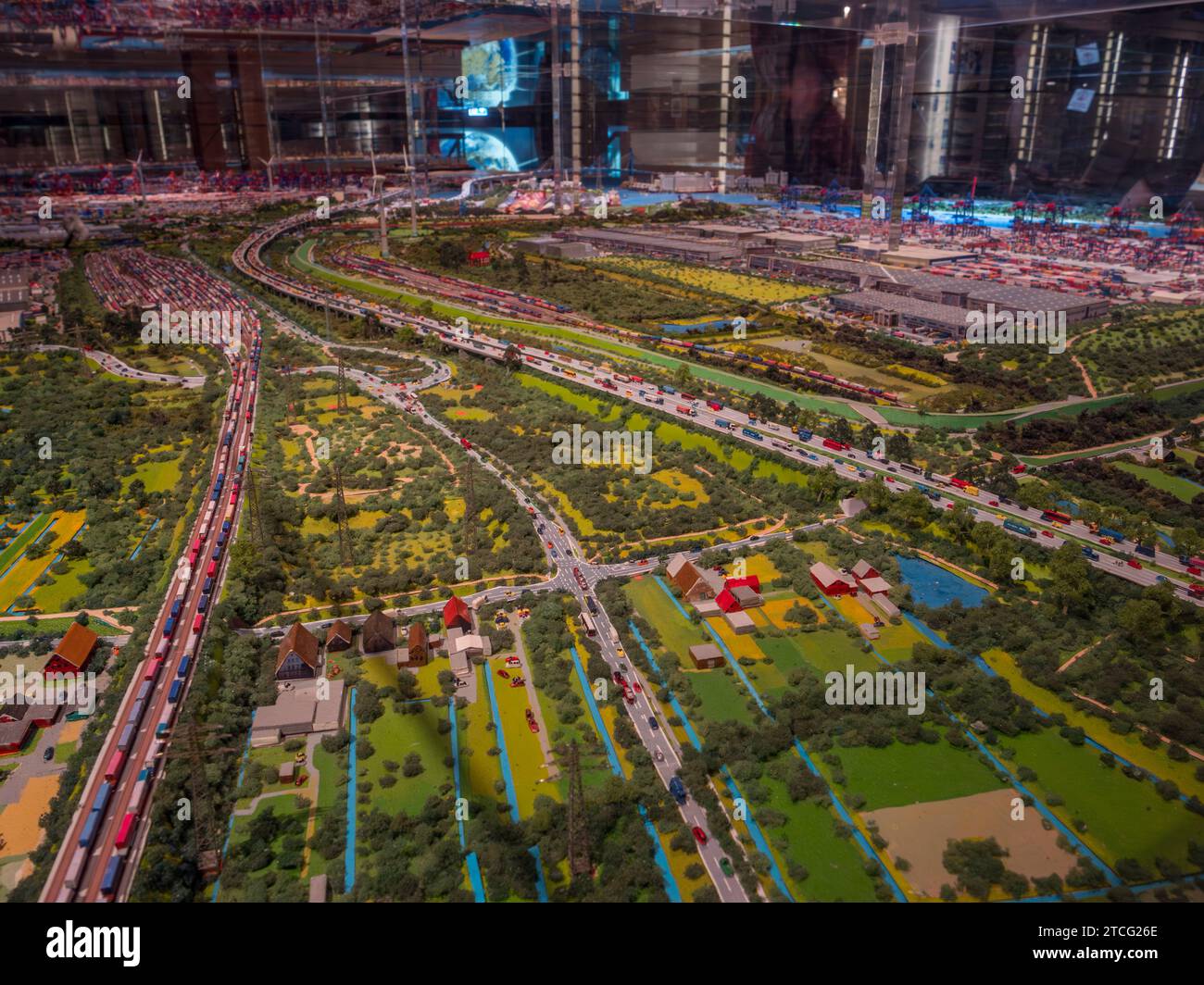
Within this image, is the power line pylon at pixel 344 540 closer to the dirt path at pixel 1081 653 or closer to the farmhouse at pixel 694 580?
the farmhouse at pixel 694 580

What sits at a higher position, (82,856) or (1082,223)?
(1082,223)

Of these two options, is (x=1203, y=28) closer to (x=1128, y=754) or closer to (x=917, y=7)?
(x=917, y=7)

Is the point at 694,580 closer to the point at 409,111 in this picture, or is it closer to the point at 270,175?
the point at 409,111

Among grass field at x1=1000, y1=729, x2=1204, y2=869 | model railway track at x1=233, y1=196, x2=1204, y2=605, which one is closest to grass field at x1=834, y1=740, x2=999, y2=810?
grass field at x1=1000, y1=729, x2=1204, y2=869

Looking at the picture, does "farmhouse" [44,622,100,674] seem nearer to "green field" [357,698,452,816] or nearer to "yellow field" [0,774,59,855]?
"yellow field" [0,774,59,855]

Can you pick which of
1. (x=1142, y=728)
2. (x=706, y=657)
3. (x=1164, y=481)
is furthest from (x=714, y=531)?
(x=1164, y=481)

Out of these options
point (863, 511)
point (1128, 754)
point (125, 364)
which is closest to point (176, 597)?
point (863, 511)

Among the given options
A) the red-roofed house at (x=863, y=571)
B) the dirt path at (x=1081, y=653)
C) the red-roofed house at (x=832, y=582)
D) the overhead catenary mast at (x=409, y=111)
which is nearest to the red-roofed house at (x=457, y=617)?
the red-roofed house at (x=832, y=582)
